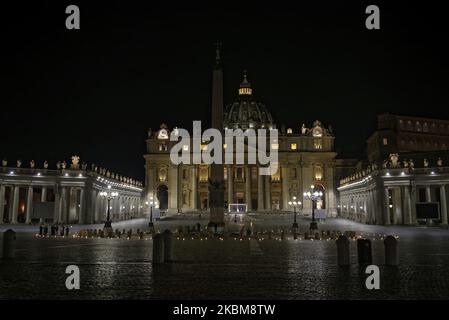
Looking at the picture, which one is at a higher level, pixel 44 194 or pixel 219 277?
pixel 44 194

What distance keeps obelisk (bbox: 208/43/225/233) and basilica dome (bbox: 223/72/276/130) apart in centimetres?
9455

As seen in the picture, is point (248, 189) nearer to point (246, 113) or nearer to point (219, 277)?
point (246, 113)

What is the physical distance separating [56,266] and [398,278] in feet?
41.7

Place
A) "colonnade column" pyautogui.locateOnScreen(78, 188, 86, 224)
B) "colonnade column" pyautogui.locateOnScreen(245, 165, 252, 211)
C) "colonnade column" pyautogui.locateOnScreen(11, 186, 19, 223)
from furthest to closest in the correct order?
"colonnade column" pyautogui.locateOnScreen(245, 165, 252, 211)
"colonnade column" pyautogui.locateOnScreen(78, 188, 86, 224)
"colonnade column" pyautogui.locateOnScreen(11, 186, 19, 223)

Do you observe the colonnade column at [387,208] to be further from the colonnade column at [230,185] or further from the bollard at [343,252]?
the colonnade column at [230,185]

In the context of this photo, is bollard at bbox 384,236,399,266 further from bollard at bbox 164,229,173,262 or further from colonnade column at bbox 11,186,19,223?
colonnade column at bbox 11,186,19,223

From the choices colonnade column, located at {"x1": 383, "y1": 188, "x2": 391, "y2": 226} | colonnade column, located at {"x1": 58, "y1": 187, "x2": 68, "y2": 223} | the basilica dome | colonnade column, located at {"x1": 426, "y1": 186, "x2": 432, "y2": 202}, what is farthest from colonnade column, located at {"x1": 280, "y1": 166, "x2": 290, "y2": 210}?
colonnade column, located at {"x1": 58, "y1": 187, "x2": 68, "y2": 223}

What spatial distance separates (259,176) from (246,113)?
33.1 metres

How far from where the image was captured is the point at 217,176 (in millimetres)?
37281

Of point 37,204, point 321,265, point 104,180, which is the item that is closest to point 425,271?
point 321,265

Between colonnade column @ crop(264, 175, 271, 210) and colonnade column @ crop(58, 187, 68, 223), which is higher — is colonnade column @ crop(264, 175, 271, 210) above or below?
above

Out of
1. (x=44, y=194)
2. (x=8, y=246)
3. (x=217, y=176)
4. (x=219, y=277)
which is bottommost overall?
(x=219, y=277)

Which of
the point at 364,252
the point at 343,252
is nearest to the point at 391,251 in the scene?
the point at 364,252

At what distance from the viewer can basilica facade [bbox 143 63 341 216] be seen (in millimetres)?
112750
